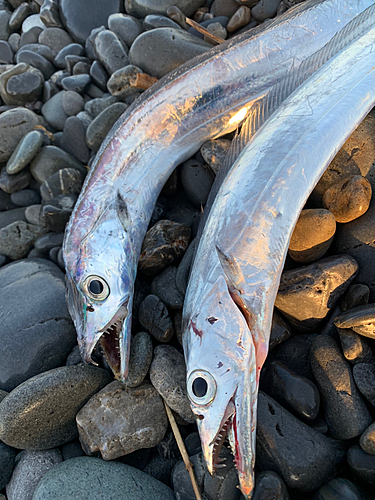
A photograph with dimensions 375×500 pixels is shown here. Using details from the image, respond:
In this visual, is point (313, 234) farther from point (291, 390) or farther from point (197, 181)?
point (197, 181)

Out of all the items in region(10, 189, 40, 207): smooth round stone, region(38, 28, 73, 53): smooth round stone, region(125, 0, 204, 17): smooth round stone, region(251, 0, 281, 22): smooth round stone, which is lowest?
region(10, 189, 40, 207): smooth round stone

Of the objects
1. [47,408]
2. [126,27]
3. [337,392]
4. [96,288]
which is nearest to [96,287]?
[96,288]

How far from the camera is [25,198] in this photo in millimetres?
4570

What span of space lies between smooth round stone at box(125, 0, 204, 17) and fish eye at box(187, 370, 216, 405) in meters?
5.39

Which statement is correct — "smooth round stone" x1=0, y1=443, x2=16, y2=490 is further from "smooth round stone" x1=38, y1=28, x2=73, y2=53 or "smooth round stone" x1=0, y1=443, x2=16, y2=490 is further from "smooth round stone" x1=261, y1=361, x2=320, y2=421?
"smooth round stone" x1=38, y1=28, x2=73, y2=53

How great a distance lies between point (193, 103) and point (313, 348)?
8.73 ft

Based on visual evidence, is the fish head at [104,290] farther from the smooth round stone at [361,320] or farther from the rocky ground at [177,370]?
the smooth round stone at [361,320]

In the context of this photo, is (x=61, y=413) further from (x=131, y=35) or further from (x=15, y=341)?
(x=131, y=35)

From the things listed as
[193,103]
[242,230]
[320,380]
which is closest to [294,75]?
[193,103]

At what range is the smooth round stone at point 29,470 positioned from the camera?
103 inches

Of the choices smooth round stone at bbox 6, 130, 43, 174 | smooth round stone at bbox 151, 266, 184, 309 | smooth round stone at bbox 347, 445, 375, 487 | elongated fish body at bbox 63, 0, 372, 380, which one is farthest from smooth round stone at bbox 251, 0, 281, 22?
smooth round stone at bbox 347, 445, 375, 487

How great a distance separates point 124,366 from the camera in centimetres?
269

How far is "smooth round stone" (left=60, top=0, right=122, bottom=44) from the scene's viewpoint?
231 inches

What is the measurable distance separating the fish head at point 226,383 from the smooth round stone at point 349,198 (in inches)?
50.5
